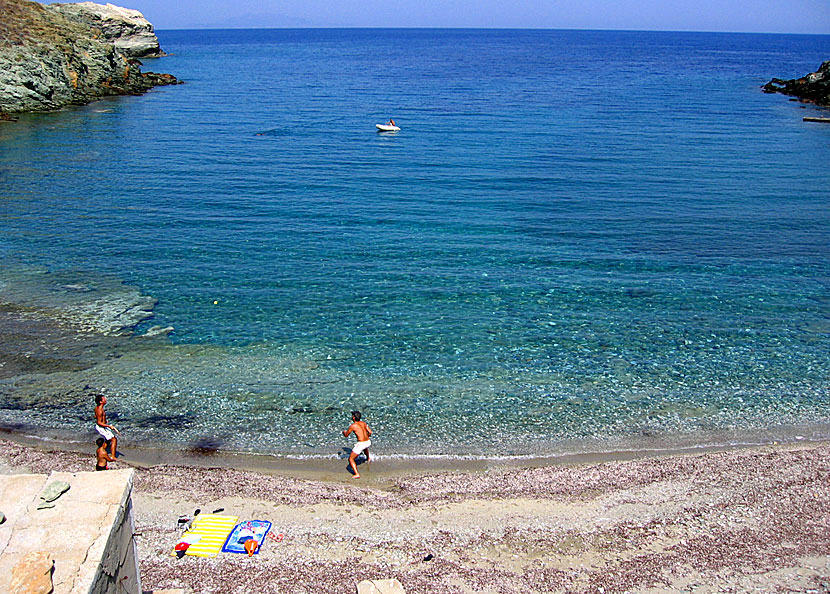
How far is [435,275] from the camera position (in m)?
33.1

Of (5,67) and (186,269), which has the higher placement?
(5,67)

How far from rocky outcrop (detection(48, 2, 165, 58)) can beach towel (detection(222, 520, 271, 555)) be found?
12953 cm

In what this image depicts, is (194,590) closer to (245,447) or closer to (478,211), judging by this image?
(245,447)

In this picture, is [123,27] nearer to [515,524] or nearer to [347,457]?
[347,457]

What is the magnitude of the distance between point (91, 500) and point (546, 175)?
145ft

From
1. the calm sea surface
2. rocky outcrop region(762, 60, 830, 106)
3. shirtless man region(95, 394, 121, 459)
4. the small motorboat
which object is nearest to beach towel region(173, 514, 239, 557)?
the calm sea surface

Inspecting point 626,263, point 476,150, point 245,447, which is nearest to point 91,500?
point 245,447

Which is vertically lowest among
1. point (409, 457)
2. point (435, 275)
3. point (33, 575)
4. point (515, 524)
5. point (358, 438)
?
point (409, 457)

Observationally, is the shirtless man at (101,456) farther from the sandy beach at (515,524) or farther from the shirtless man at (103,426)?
the sandy beach at (515,524)

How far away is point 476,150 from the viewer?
192 feet

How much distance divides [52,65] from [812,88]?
100069 mm

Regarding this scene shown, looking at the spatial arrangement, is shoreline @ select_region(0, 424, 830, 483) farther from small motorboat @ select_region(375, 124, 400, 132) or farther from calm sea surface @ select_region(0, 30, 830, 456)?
small motorboat @ select_region(375, 124, 400, 132)

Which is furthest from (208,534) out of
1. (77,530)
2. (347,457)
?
(77,530)

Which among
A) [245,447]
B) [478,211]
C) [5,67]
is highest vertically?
[5,67]
